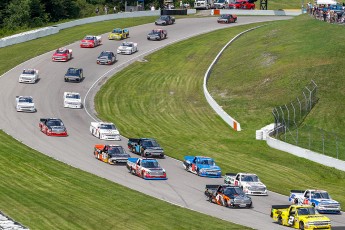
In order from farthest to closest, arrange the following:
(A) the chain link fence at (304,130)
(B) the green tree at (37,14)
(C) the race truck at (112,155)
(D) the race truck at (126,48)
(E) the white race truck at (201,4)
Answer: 1. (E) the white race truck at (201,4)
2. (B) the green tree at (37,14)
3. (D) the race truck at (126,48)
4. (A) the chain link fence at (304,130)
5. (C) the race truck at (112,155)

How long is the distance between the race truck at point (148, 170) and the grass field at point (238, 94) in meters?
6.72

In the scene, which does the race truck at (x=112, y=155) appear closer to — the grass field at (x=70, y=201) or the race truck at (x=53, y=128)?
the grass field at (x=70, y=201)

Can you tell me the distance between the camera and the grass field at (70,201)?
41.7 metres

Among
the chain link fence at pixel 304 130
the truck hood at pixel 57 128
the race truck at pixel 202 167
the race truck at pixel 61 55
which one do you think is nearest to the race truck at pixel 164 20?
the race truck at pixel 61 55

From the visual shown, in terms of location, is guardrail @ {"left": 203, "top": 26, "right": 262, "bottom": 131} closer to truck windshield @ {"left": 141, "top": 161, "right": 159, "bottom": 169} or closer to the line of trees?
truck windshield @ {"left": 141, "top": 161, "right": 159, "bottom": 169}

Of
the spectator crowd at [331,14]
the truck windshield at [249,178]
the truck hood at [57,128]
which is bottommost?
the truck hood at [57,128]

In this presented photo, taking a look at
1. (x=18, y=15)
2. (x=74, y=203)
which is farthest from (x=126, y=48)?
(x=74, y=203)

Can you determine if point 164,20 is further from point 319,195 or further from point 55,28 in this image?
point 319,195

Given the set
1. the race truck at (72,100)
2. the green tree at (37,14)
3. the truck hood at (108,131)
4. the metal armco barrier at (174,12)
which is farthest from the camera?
the green tree at (37,14)

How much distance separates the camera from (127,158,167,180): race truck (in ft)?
185

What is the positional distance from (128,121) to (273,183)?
81.2ft

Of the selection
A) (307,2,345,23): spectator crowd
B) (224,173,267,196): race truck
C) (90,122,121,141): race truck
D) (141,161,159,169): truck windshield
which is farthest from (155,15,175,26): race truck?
(224,173,267,196): race truck

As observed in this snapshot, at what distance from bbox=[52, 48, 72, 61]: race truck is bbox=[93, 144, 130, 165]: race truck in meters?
45.6

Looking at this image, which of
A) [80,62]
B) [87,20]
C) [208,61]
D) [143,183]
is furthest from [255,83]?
[87,20]
